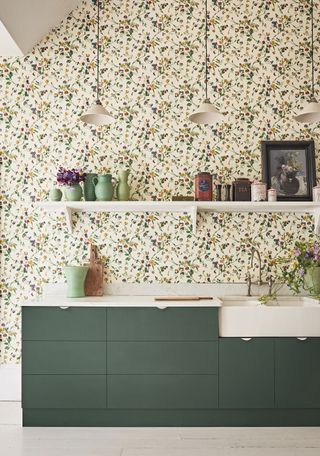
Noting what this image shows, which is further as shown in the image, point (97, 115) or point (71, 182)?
point (71, 182)

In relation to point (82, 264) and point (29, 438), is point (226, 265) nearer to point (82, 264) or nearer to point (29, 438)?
point (82, 264)

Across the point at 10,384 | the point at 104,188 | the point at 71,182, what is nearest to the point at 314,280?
the point at 104,188

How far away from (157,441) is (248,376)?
73cm

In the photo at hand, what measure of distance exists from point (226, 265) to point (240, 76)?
5.08 feet

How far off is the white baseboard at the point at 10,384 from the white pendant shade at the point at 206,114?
2.39 metres

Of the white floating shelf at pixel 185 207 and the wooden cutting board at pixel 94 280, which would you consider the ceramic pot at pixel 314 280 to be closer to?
the white floating shelf at pixel 185 207

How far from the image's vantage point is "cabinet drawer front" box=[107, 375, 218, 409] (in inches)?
124

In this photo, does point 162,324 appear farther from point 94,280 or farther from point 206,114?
point 206,114

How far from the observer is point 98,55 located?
12.6 ft

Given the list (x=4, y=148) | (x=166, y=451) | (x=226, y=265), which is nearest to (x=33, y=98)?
(x=4, y=148)

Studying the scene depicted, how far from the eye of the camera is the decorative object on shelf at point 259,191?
3.54 metres

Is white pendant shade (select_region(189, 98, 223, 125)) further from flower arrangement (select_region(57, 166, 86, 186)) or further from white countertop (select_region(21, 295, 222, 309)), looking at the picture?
white countertop (select_region(21, 295, 222, 309))

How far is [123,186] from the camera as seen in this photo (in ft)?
11.8

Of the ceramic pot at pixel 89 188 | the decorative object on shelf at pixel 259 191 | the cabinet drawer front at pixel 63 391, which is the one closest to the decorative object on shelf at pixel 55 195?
the ceramic pot at pixel 89 188
